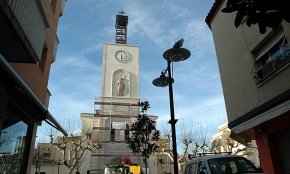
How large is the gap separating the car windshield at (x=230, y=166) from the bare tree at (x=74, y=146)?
2918cm

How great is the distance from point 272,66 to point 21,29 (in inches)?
361

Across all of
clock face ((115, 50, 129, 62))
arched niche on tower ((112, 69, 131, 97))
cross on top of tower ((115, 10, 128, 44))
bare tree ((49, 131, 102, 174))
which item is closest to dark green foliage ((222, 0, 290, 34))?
bare tree ((49, 131, 102, 174))

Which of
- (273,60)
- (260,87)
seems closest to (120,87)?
(260,87)

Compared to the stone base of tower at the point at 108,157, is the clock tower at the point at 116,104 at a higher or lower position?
higher

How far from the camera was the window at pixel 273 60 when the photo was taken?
10.7 m

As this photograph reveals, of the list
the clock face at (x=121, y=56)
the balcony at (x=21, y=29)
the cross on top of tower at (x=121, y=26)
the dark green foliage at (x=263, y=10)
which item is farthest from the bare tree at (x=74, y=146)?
the dark green foliage at (x=263, y=10)

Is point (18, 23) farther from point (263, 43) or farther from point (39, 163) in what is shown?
point (39, 163)

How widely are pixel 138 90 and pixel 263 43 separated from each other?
3537 cm

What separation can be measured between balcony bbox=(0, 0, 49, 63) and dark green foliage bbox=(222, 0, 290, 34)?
4188mm

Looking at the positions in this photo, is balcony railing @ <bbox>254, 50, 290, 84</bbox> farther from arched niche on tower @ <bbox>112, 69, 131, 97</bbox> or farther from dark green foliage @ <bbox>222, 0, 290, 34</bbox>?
arched niche on tower @ <bbox>112, 69, 131, 97</bbox>

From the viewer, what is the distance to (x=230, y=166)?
8.60 meters

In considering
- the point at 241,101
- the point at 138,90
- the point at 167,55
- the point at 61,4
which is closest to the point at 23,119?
the point at 167,55

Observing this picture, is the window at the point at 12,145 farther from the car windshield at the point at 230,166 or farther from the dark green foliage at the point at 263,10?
the dark green foliage at the point at 263,10

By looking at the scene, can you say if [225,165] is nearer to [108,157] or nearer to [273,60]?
[273,60]
